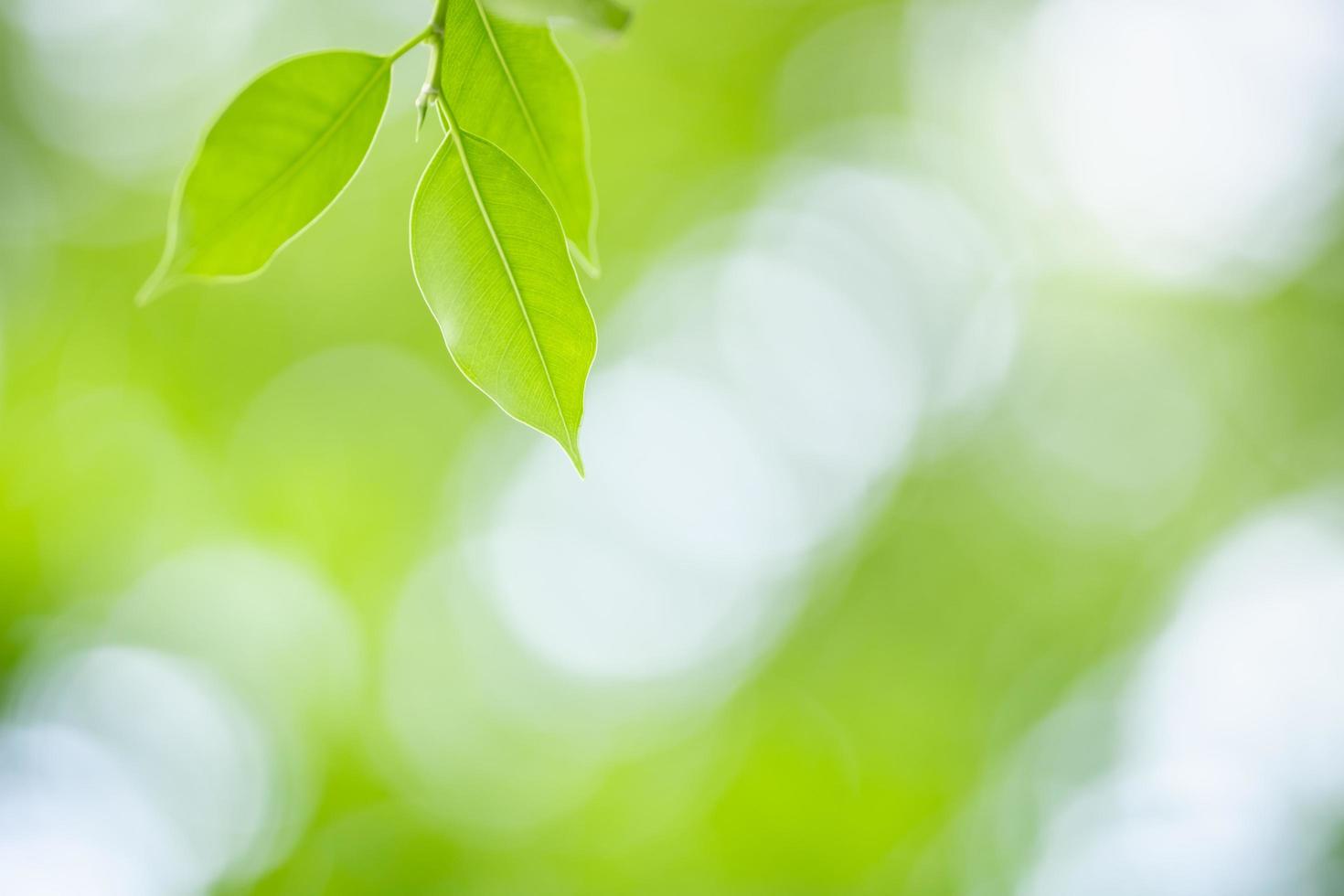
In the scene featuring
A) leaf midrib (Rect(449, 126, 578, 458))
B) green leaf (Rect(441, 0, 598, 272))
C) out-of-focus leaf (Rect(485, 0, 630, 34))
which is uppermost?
out-of-focus leaf (Rect(485, 0, 630, 34))

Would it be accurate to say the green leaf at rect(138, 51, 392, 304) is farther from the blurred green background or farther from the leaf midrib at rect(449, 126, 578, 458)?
the blurred green background

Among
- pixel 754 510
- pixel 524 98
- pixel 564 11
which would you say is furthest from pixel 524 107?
pixel 754 510

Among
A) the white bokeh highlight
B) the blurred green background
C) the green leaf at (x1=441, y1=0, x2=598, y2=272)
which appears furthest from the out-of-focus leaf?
the white bokeh highlight

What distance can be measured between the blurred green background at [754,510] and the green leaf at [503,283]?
4.37 metres

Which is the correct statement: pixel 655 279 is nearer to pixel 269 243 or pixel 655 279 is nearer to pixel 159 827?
pixel 159 827

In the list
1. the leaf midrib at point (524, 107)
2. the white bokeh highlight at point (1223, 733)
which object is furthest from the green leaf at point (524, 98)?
the white bokeh highlight at point (1223, 733)

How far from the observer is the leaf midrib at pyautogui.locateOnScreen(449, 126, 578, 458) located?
24.2 inches

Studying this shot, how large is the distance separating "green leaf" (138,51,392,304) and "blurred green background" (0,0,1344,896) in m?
4.30

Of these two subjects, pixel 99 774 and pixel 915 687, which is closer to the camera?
pixel 99 774

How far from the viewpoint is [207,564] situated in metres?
5.03

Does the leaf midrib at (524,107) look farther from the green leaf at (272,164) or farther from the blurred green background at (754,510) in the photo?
the blurred green background at (754,510)

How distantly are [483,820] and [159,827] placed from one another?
4.77ft

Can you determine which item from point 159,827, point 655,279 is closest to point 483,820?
point 159,827

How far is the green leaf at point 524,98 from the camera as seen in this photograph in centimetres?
67
